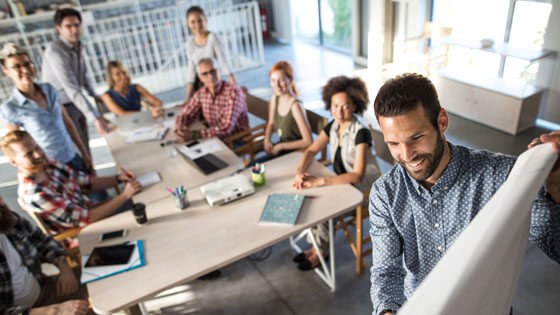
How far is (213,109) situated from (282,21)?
571 cm

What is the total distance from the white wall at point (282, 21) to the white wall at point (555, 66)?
5.08 m

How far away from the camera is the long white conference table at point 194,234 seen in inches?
74.6

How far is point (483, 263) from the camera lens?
18.4 inches

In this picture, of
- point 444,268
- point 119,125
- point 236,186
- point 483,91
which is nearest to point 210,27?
point 119,125

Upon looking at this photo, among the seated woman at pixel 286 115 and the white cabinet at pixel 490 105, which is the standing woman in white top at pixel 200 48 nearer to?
the seated woman at pixel 286 115

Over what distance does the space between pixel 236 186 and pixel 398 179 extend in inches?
52.8

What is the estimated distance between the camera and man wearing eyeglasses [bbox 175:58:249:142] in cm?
327

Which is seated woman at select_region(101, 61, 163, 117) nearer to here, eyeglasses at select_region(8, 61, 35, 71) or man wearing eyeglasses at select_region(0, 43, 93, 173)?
man wearing eyeglasses at select_region(0, 43, 93, 173)

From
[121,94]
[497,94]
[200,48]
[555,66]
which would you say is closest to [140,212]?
[121,94]

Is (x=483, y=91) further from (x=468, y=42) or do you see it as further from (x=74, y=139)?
(x=74, y=139)

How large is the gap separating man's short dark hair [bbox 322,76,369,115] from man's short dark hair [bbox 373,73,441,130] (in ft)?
4.40

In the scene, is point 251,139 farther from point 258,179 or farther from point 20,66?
point 20,66

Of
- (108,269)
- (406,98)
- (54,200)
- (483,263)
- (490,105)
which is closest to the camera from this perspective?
(483,263)

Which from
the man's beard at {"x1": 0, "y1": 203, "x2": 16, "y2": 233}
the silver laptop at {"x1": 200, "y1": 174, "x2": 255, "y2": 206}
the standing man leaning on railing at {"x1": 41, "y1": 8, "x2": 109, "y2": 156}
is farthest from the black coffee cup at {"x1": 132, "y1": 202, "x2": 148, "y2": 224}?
the standing man leaning on railing at {"x1": 41, "y1": 8, "x2": 109, "y2": 156}
